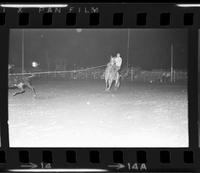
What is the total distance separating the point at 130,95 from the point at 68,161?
0.51 m

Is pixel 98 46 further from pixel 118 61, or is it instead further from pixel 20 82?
pixel 20 82

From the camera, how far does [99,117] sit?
2.49 m

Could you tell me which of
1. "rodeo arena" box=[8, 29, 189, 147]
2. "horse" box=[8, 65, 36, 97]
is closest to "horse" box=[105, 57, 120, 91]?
"rodeo arena" box=[8, 29, 189, 147]

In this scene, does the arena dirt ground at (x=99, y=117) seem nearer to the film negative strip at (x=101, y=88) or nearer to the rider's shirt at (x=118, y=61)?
the film negative strip at (x=101, y=88)

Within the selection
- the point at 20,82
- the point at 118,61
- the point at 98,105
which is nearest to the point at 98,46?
the point at 118,61

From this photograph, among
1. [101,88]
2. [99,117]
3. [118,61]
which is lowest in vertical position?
[99,117]

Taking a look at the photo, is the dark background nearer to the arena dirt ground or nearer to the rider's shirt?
the rider's shirt


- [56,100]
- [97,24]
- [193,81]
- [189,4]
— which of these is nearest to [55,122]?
[56,100]

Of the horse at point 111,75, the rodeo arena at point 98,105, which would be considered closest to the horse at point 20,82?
the rodeo arena at point 98,105

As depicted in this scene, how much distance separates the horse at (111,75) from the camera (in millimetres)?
2510

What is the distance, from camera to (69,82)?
2533 mm

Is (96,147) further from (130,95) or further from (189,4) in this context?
(189,4)

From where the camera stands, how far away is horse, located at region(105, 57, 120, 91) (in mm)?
2510

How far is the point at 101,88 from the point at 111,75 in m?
0.09
